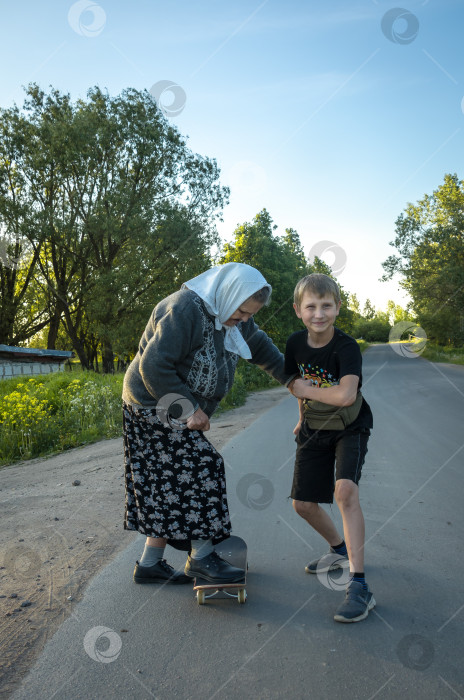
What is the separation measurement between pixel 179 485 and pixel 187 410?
451 millimetres

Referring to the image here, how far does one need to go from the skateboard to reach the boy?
0.46 m

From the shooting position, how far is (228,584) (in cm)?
308

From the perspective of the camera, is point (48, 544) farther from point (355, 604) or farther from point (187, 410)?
point (355, 604)

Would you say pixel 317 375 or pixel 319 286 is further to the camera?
pixel 317 375

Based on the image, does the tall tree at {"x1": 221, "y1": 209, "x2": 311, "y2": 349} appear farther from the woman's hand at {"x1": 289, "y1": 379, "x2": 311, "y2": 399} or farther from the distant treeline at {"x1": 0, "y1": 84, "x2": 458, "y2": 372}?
the woman's hand at {"x1": 289, "y1": 379, "x2": 311, "y2": 399}

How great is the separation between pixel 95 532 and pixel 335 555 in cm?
195

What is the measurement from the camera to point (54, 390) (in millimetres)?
14445

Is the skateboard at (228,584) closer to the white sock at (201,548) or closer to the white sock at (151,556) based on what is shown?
the white sock at (201,548)

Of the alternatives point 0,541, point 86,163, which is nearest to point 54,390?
point 0,541

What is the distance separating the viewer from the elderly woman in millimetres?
3092

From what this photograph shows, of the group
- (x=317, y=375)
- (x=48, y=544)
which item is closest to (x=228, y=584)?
(x=317, y=375)

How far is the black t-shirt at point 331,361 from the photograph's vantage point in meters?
3.16

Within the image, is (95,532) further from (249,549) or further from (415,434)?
(415,434)

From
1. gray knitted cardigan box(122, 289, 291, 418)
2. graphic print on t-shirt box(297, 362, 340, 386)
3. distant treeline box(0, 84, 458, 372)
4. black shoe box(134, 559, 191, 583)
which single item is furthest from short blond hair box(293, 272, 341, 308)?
Result: distant treeline box(0, 84, 458, 372)
